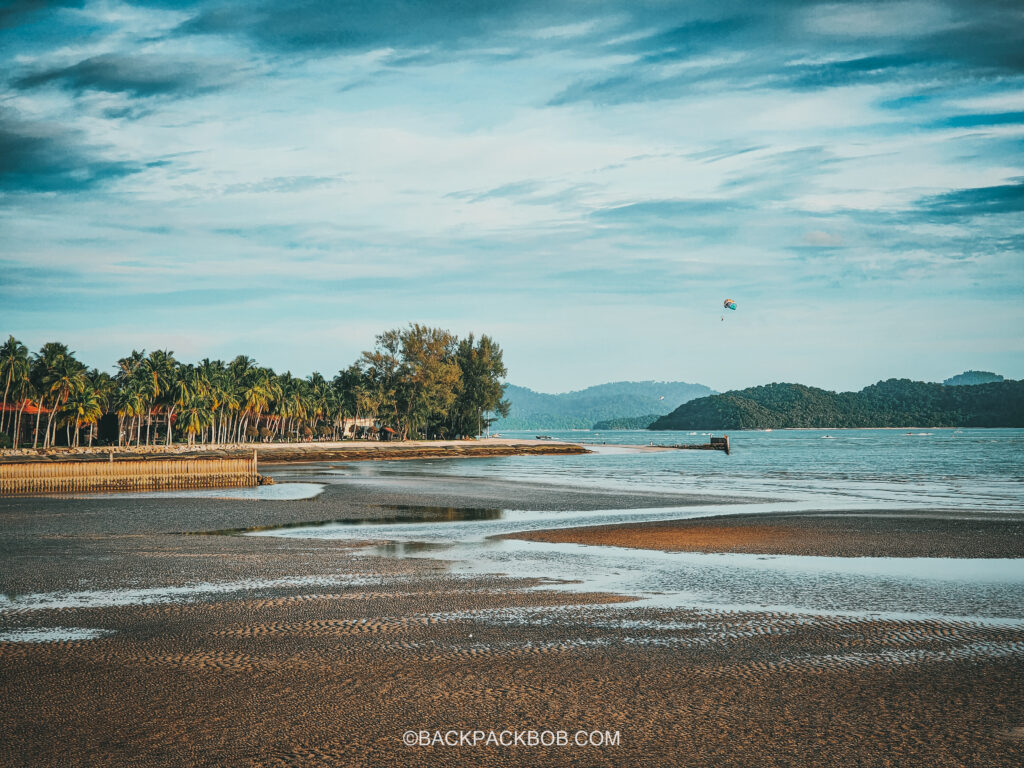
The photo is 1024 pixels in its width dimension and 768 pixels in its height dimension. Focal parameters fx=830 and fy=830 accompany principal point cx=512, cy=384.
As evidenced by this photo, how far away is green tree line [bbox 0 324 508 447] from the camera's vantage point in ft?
265

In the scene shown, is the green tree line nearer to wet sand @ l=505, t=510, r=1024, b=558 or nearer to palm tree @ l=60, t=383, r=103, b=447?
palm tree @ l=60, t=383, r=103, b=447

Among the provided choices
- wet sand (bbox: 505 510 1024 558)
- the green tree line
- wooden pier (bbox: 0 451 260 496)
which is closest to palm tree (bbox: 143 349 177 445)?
Result: the green tree line

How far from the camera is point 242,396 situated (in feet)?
344

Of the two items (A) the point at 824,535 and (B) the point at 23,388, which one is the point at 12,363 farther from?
(A) the point at 824,535

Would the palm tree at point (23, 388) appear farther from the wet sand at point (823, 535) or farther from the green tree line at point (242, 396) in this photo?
the wet sand at point (823, 535)

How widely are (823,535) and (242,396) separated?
9401 cm

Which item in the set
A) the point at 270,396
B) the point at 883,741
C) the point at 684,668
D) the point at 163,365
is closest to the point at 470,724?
the point at 684,668

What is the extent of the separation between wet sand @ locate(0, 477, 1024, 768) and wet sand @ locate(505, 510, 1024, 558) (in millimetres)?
6682

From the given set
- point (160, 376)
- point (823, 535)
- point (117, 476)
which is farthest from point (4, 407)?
point (823, 535)

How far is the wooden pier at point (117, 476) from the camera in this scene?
35156mm

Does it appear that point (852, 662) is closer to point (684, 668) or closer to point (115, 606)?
point (684, 668)

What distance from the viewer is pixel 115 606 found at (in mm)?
11594

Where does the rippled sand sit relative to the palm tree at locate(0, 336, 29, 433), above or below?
below

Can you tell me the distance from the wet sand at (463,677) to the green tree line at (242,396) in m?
74.2
